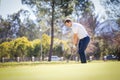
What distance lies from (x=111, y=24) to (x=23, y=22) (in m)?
1.38

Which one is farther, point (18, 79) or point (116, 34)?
point (116, 34)

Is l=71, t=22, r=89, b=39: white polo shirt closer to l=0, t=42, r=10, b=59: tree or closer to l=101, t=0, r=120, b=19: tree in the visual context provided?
l=101, t=0, r=120, b=19: tree

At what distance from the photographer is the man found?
5.62 metres

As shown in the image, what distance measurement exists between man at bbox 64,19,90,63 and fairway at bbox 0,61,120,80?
0.20 metres

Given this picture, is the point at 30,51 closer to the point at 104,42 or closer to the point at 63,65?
the point at 63,65

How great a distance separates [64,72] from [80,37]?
62cm

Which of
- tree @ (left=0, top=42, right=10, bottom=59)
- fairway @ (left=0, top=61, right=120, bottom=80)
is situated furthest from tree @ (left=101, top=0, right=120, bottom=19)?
tree @ (left=0, top=42, right=10, bottom=59)

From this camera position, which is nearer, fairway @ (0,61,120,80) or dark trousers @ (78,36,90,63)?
fairway @ (0,61,120,80)

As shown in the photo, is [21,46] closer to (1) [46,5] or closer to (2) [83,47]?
(1) [46,5]

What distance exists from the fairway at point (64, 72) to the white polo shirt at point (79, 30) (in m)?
0.45

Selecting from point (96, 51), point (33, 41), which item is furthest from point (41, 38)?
point (96, 51)

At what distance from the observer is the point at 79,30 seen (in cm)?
562

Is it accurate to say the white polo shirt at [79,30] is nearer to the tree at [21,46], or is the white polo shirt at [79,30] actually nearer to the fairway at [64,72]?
the fairway at [64,72]

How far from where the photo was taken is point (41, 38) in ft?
18.6
